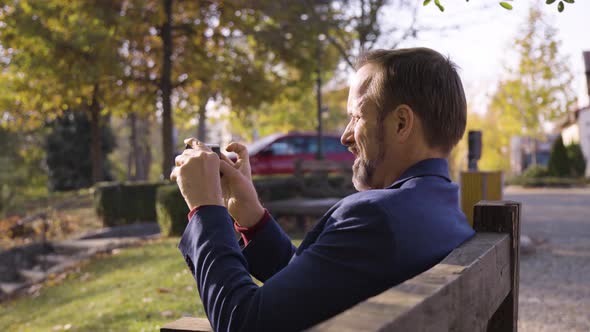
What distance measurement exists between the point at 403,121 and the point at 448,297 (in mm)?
630

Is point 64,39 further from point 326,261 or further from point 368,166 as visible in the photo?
point 326,261

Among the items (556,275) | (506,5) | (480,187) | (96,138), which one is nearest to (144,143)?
(96,138)

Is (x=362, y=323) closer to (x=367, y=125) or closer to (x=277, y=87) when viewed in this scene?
(x=367, y=125)

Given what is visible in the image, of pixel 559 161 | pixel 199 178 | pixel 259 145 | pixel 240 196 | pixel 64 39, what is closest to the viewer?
pixel 199 178

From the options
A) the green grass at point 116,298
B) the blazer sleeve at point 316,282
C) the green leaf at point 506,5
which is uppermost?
the green leaf at point 506,5

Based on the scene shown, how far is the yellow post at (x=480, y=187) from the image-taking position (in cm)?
908

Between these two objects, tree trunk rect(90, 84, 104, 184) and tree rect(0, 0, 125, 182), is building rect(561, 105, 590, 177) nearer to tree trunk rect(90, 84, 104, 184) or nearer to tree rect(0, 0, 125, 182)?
tree trunk rect(90, 84, 104, 184)

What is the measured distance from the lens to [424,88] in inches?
63.2

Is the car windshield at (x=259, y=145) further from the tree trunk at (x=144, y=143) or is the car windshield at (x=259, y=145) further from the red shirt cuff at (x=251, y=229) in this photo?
the red shirt cuff at (x=251, y=229)

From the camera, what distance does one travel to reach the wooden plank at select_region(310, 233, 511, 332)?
3.00ft

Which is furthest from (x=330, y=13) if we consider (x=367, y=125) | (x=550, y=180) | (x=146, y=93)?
(x=550, y=180)

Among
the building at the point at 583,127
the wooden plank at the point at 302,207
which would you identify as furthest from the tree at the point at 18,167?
the building at the point at 583,127

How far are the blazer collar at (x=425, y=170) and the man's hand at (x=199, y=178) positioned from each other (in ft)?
1.50

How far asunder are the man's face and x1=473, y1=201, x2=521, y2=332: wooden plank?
1.16 ft
